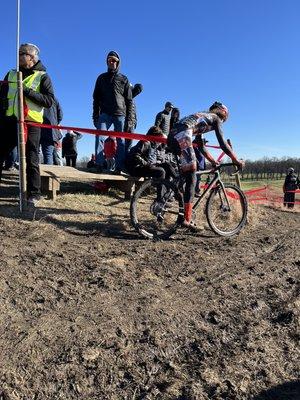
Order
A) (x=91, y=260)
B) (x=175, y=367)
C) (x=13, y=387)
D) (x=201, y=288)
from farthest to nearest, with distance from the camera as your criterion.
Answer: (x=91, y=260) → (x=201, y=288) → (x=175, y=367) → (x=13, y=387)

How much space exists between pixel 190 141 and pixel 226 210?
117cm

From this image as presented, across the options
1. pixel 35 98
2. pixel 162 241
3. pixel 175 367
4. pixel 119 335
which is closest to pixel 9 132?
pixel 35 98

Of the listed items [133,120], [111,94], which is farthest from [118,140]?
[111,94]

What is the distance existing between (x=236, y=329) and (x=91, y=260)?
5.98ft

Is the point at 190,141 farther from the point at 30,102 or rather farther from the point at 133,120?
the point at 133,120

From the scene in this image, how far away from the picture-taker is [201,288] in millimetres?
4547

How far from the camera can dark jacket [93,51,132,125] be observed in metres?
8.45

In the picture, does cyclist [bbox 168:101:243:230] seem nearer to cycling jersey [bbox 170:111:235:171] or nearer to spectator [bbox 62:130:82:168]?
cycling jersey [bbox 170:111:235:171]

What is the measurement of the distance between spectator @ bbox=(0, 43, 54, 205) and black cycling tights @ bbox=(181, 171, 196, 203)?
2127 millimetres

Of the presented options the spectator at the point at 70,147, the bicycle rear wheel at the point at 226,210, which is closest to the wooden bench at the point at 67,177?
the bicycle rear wheel at the point at 226,210

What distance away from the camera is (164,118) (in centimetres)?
1051

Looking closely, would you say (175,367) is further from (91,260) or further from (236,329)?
(91,260)

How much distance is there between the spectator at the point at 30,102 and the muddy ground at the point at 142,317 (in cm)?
81

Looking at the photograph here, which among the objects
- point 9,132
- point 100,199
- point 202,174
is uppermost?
point 9,132
